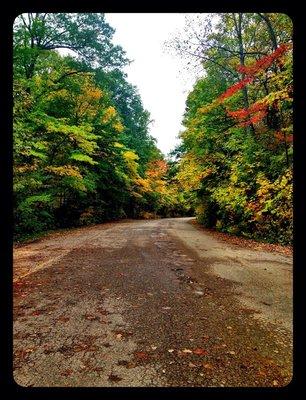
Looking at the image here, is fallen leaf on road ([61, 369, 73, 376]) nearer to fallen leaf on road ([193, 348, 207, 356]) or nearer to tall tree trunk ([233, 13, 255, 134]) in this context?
fallen leaf on road ([193, 348, 207, 356])

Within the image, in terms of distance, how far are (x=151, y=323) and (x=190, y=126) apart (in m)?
18.2

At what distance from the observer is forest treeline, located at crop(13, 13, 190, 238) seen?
12.9 m

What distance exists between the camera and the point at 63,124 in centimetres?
1611

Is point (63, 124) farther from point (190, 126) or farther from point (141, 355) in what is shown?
point (141, 355)

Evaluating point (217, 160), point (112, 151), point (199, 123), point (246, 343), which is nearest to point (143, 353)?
point (246, 343)

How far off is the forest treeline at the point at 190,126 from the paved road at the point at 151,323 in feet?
16.7

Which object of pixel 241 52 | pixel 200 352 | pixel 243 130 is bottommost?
pixel 200 352

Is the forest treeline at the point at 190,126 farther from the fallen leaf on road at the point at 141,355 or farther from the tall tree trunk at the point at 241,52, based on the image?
the fallen leaf on road at the point at 141,355

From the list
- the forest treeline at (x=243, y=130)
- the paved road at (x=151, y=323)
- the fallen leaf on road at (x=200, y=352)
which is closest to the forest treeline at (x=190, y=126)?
the forest treeline at (x=243, y=130)

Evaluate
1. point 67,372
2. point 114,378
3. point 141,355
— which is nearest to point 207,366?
point 141,355

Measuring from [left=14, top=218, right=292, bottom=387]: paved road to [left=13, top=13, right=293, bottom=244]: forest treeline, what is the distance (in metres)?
5.10

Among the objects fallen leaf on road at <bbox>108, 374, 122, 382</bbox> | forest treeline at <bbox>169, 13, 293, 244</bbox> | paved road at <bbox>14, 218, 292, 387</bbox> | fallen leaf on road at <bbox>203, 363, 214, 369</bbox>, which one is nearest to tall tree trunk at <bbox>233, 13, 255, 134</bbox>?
forest treeline at <bbox>169, 13, 293, 244</bbox>

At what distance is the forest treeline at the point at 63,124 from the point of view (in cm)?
1286

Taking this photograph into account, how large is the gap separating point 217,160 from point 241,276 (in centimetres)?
1095
